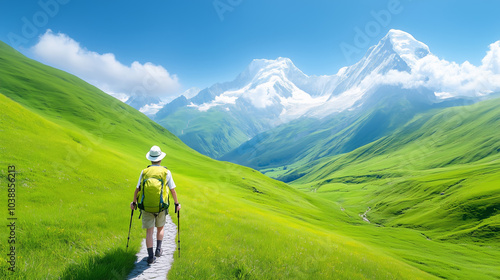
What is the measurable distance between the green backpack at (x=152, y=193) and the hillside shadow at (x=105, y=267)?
1940mm

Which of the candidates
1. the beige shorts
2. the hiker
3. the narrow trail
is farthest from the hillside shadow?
the beige shorts

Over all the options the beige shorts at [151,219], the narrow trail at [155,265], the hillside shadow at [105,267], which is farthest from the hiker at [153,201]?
the hillside shadow at [105,267]

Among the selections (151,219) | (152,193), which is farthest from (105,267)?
(152,193)

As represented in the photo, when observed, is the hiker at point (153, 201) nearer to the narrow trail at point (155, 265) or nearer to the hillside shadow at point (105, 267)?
the narrow trail at point (155, 265)

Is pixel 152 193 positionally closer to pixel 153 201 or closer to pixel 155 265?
pixel 153 201

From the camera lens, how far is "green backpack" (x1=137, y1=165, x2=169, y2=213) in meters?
9.61

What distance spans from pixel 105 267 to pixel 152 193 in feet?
9.35

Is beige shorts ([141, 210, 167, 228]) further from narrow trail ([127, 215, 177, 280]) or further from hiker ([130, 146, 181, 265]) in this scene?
narrow trail ([127, 215, 177, 280])

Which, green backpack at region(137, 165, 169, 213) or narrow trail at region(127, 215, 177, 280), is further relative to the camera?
green backpack at region(137, 165, 169, 213)

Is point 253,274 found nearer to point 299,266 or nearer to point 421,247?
point 299,266

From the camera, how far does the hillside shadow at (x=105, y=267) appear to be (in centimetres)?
742

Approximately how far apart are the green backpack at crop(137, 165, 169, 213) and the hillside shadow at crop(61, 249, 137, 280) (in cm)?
194

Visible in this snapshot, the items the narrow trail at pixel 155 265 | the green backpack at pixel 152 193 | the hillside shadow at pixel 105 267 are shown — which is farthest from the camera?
the green backpack at pixel 152 193

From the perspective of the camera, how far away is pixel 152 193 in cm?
959
